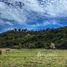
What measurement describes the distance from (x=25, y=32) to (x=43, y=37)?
3469cm

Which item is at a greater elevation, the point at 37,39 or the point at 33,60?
the point at 37,39

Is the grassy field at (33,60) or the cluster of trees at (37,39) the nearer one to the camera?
the grassy field at (33,60)

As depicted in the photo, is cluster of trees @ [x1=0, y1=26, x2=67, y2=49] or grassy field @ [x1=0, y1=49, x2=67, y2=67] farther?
cluster of trees @ [x1=0, y1=26, x2=67, y2=49]

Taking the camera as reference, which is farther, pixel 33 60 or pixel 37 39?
pixel 37 39

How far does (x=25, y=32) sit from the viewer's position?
151m

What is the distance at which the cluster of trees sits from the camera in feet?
305

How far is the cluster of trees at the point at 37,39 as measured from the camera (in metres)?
93.1

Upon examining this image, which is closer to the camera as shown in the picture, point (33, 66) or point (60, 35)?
point (33, 66)

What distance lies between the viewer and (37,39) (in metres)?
114

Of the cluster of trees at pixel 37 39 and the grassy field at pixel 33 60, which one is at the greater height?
the cluster of trees at pixel 37 39

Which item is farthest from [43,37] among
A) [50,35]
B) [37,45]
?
[37,45]

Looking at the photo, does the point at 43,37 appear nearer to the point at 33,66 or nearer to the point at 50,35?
the point at 50,35

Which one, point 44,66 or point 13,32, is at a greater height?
point 13,32

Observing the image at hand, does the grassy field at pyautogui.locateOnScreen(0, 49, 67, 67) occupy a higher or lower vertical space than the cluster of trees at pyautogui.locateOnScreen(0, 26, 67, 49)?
lower
